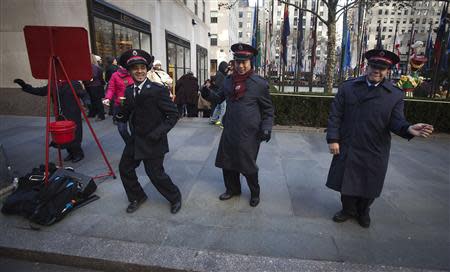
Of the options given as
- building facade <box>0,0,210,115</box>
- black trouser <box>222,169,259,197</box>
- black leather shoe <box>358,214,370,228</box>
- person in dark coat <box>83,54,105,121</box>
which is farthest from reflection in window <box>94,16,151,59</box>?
black leather shoe <box>358,214,370,228</box>

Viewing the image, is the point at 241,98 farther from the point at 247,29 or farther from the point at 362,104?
the point at 247,29

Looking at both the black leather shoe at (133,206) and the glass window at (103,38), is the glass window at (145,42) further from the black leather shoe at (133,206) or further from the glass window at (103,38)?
the black leather shoe at (133,206)

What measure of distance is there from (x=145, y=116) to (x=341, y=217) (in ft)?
8.26

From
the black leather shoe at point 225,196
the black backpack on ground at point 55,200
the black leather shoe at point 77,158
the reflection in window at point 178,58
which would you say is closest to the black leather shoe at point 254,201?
the black leather shoe at point 225,196

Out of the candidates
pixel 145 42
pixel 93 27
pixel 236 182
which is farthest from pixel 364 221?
pixel 145 42

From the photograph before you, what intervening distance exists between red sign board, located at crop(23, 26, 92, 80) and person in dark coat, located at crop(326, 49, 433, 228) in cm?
322

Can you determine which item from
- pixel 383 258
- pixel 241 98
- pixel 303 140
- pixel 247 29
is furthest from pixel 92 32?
pixel 247 29

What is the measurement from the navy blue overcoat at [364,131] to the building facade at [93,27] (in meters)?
9.11

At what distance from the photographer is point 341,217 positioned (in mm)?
3428

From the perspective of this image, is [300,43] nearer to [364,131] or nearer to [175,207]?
[364,131]

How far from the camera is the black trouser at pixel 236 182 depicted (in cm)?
369

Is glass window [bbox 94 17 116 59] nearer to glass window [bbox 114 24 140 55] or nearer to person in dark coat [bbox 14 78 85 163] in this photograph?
glass window [bbox 114 24 140 55]

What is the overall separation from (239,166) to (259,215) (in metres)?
0.65

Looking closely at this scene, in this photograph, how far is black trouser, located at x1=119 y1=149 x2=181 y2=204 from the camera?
3.39 m
